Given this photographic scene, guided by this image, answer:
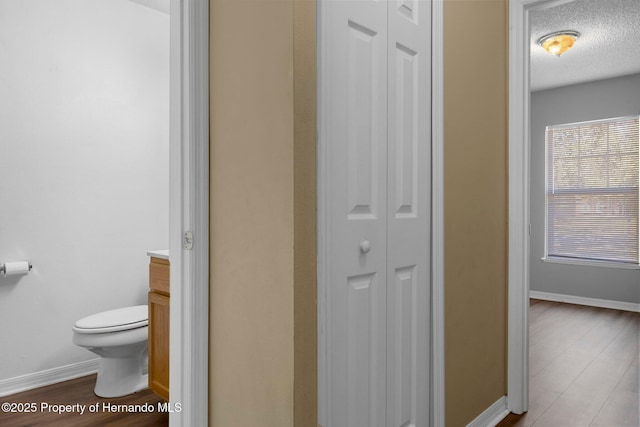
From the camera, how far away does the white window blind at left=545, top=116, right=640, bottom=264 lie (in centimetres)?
452

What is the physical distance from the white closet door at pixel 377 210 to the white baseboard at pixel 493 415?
47 cm

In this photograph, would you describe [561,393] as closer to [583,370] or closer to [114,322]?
[583,370]

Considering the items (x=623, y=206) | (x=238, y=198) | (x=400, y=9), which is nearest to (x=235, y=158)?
(x=238, y=198)

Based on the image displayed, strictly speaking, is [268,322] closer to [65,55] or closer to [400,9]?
[400,9]

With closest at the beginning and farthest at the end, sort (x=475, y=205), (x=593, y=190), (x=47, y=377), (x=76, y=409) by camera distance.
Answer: (x=475, y=205)
(x=76, y=409)
(x=47, y=377)
(x=593, y=190)

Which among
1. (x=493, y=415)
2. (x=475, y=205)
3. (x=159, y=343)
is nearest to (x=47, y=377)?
A: (x=159, y=343)

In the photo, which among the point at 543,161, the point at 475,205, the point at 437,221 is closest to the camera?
the point at 437,221

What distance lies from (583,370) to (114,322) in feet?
9.30

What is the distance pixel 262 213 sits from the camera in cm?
117

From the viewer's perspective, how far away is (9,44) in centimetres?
244

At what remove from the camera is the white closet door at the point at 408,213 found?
1479mm

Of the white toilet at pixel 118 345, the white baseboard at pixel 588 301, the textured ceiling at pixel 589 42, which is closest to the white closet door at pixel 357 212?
the white toilet at pixel 118 345

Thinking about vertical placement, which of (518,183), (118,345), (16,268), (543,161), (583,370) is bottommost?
(583,370)

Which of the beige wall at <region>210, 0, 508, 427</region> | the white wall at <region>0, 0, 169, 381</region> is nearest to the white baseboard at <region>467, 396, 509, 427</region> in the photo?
the beige wall at <region>210, 0, 508, 427</region>
